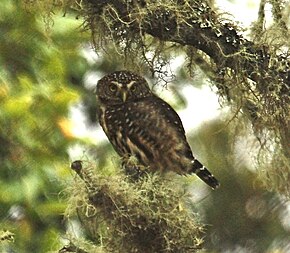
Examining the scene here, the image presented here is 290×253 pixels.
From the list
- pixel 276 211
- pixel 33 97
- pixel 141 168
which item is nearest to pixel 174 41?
pixel 141 168

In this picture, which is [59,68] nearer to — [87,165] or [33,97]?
[33,97]

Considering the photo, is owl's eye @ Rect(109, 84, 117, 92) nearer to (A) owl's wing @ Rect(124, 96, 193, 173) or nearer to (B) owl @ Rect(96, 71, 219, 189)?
(B) owl @ Rect(96, 71, 219, 189)

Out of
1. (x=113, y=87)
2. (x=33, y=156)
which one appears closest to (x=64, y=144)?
(x=33, y=156)

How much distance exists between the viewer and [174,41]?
3336mm

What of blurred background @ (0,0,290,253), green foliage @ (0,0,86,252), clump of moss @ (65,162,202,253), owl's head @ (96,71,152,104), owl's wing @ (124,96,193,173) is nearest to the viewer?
clump of moss @ (65,162,202,253)

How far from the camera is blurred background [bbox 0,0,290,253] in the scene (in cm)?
436

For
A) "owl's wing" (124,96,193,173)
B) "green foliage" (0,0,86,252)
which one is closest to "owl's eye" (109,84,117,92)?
"owl's wing" (124,96,193,173)

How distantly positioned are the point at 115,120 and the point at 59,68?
168cm

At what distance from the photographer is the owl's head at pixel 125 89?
12.5 ft

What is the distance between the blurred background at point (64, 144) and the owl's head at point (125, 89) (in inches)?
4.9

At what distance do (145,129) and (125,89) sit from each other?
0.18 meters

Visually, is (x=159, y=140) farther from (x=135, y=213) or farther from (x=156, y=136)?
(x=135, y=213)

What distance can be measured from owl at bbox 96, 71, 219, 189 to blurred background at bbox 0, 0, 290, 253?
0.42 ft

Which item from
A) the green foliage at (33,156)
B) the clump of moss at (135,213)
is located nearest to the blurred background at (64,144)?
the green foliage at (33,156)
